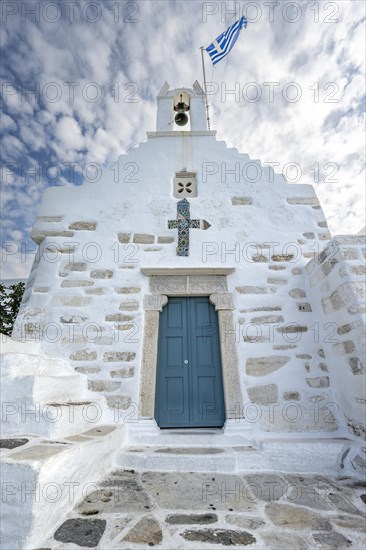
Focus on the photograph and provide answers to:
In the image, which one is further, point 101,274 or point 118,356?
point 101,274

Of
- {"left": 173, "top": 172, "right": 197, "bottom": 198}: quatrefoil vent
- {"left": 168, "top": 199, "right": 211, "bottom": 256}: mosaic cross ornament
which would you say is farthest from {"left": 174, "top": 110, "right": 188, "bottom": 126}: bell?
{"left": 168, "top": 199, "right": 211, "bottom": 256}: mosaic cross ornament

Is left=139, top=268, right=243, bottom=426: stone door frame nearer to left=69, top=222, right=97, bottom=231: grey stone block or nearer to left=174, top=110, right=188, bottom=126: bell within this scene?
left=69, top=222, right=97, bottom=231: grey stone block

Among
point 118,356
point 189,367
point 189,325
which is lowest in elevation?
point 189,367

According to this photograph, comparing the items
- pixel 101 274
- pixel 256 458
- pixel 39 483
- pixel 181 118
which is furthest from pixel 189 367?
pixel 181 118

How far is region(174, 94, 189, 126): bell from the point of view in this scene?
15.9ft

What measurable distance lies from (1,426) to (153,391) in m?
1.44

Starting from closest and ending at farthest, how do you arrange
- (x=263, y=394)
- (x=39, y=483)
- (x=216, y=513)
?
1. (x=39, y=483)
2. (x=216, y=513)
3. (x=263, y=394)

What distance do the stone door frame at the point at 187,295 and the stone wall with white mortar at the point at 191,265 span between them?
0.27ft

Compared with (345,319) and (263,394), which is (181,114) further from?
(263,394)

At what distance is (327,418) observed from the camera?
9.84 ft

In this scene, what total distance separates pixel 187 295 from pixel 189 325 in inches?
15.0

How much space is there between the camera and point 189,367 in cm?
332

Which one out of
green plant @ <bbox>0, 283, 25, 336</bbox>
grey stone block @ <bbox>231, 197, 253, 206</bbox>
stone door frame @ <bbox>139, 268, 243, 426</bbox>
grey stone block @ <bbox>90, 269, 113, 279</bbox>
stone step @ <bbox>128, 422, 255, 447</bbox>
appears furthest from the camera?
green plant @ <bbox>0, 283, 25, 336</bbox>

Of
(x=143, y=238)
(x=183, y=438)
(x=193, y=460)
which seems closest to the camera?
(x=193, y=460)
